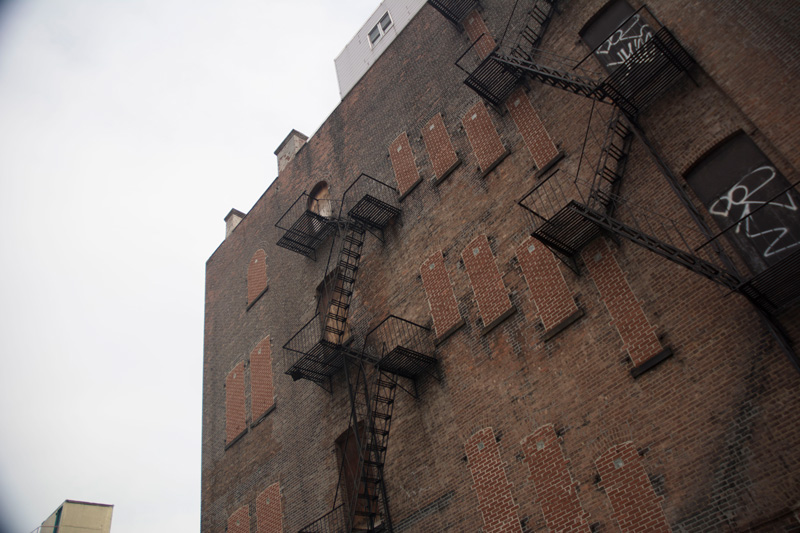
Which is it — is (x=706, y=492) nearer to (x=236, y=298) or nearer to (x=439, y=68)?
(x=439, y=68)

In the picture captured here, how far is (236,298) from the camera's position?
21.5 meters

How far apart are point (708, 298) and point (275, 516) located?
11.7m

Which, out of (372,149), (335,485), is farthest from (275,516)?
(372,149)

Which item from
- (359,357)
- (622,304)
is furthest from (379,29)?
(622,304)

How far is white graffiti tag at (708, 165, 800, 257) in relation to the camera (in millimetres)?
8680

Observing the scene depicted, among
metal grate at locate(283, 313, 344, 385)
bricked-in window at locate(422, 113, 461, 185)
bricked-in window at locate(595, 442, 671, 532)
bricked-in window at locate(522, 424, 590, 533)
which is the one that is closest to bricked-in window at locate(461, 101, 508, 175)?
bricked-in window at locate(422, 113, 461, 185)

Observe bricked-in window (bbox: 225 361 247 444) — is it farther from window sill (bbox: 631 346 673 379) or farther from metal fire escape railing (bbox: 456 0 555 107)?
window sill (bbox: 631 346 673 379)

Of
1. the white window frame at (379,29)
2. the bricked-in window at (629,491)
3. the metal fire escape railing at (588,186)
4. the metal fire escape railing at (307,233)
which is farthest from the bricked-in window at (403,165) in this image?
the bricked-in window at (629,491)

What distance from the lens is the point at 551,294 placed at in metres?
11.1

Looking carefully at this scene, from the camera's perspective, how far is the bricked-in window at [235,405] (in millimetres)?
18438

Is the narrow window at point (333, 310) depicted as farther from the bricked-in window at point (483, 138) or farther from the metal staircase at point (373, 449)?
the bricked-in window at point (483, 138)

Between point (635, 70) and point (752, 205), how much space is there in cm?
322

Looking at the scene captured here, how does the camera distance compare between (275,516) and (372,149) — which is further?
(372,149)

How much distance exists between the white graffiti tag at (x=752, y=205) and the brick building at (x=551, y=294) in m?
0.03
